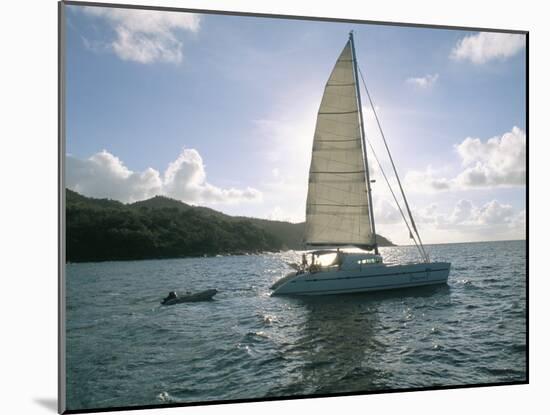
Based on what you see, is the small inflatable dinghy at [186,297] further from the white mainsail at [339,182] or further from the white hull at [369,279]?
the white mainsail at [339,182]

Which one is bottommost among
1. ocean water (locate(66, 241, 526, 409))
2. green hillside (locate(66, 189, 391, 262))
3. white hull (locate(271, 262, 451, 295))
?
ocean water (locate(66, 241, 526, 409))

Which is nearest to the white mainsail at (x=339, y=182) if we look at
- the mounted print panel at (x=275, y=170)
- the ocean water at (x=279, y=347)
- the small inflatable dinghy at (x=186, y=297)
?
the mounted print panel at (x=275, y=170)

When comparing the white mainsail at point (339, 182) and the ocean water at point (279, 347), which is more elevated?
the white mainsail at point (339, 182)

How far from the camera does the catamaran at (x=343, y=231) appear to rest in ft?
26.3

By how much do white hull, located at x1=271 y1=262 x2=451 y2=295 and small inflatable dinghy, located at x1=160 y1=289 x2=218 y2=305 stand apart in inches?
53.1

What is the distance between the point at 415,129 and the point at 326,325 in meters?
3.25

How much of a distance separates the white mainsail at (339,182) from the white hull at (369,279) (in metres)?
0.73

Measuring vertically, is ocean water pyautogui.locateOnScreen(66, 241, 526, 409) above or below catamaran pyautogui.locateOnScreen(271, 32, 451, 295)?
below

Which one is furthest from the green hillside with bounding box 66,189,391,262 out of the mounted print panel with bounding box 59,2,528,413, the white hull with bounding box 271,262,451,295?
the white hull with bounding box 271,262,451,295

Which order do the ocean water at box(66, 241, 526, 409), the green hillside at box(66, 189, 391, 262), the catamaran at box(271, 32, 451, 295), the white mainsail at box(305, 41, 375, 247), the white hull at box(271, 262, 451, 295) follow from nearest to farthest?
the ocean water at box(66, 241, 526, 409) < the green hillside at box(66, 189, 391, 262) < the white mainsail at box(305, 41, 375, 247) < the catamaran at box(271, 32, 451, 295) < the white hull at box(271, 262, 451, 295)

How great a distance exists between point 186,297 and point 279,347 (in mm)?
2934

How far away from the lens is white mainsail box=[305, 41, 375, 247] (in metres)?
7.43

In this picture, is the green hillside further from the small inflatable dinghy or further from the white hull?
the small inflatable dinghy

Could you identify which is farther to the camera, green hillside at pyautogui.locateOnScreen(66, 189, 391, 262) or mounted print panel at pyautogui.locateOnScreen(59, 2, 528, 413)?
green hillside at pyautogui.locateOnScreen(66, 189, 391, 262)
